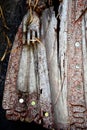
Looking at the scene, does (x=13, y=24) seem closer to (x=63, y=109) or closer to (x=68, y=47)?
(x=68, y=47)

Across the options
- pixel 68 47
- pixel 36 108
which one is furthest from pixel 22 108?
pixel 68 47

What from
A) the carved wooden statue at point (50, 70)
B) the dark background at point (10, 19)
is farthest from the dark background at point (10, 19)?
the carved wooden statue at point (50, 70)

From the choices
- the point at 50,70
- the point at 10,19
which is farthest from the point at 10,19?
the point at 50,70

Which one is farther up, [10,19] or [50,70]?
[10,19]

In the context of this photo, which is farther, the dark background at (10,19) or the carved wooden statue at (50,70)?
the dark background at (10,19)

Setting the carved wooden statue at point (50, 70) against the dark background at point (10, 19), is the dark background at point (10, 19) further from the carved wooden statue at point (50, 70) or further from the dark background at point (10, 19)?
the carved wooden statue at point (50, 70)

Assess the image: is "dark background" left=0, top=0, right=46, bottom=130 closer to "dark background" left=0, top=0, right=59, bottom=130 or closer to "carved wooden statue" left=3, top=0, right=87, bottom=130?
"dark background" left=0, top=0, right=59, bottom=130

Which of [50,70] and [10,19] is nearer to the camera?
[50,70]

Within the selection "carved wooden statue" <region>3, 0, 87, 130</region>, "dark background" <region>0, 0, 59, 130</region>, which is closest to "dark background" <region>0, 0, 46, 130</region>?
"dark background" <region>0, 0, 59, 130</region>

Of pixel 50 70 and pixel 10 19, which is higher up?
pixel 10 19

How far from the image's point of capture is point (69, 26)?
249 centimetres

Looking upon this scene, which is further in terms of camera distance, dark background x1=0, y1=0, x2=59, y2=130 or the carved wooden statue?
dark background x1=0, y1=0, x2=59, y2=130

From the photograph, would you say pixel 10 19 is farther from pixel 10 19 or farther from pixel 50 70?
pixel 50 70

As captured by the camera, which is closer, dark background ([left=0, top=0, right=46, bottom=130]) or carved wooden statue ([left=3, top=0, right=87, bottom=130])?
carved wooden statue ([left=3, top=0, right=87, bottom=130])
